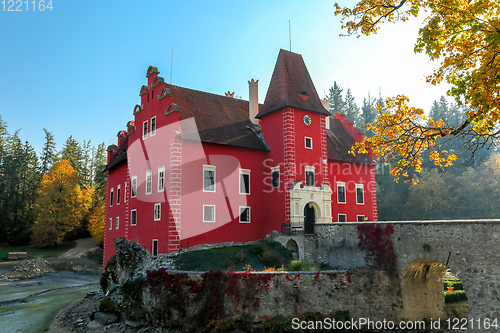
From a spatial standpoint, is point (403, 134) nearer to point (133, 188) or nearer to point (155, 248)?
point (155, 248)

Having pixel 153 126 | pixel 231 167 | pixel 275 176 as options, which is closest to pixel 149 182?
pixel 153 126

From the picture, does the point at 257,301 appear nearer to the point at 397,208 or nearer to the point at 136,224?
the point at 136,224

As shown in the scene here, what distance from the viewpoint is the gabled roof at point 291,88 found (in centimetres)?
2826

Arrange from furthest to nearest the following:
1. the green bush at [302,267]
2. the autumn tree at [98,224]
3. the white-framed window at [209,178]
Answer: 1. the autumn tree at [98,224]
2. the white-framed window at [209,178]
3. the green bush at [302,267]

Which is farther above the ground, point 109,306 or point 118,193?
point 118,193

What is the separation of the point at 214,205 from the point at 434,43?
1874 centimetres

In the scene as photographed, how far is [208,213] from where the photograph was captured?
25.5 m

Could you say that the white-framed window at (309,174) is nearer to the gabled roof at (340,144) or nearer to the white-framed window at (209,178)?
the gabled roof at (340,144)

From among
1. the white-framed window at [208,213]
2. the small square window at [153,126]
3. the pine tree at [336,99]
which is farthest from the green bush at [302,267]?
the pine tree at [336,99]

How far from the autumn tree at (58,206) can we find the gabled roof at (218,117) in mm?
30428

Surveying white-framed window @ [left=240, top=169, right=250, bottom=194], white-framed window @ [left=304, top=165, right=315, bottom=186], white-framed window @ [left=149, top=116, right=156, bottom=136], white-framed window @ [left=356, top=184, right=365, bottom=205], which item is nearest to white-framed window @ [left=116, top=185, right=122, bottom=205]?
white-framed window @ [left=149, top=116, right=156, bottom=136]

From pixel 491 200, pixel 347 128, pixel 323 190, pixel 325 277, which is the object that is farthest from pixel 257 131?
pixel 491 200

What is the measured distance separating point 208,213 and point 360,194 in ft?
46.1

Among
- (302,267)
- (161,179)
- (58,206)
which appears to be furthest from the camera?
(58,206)
